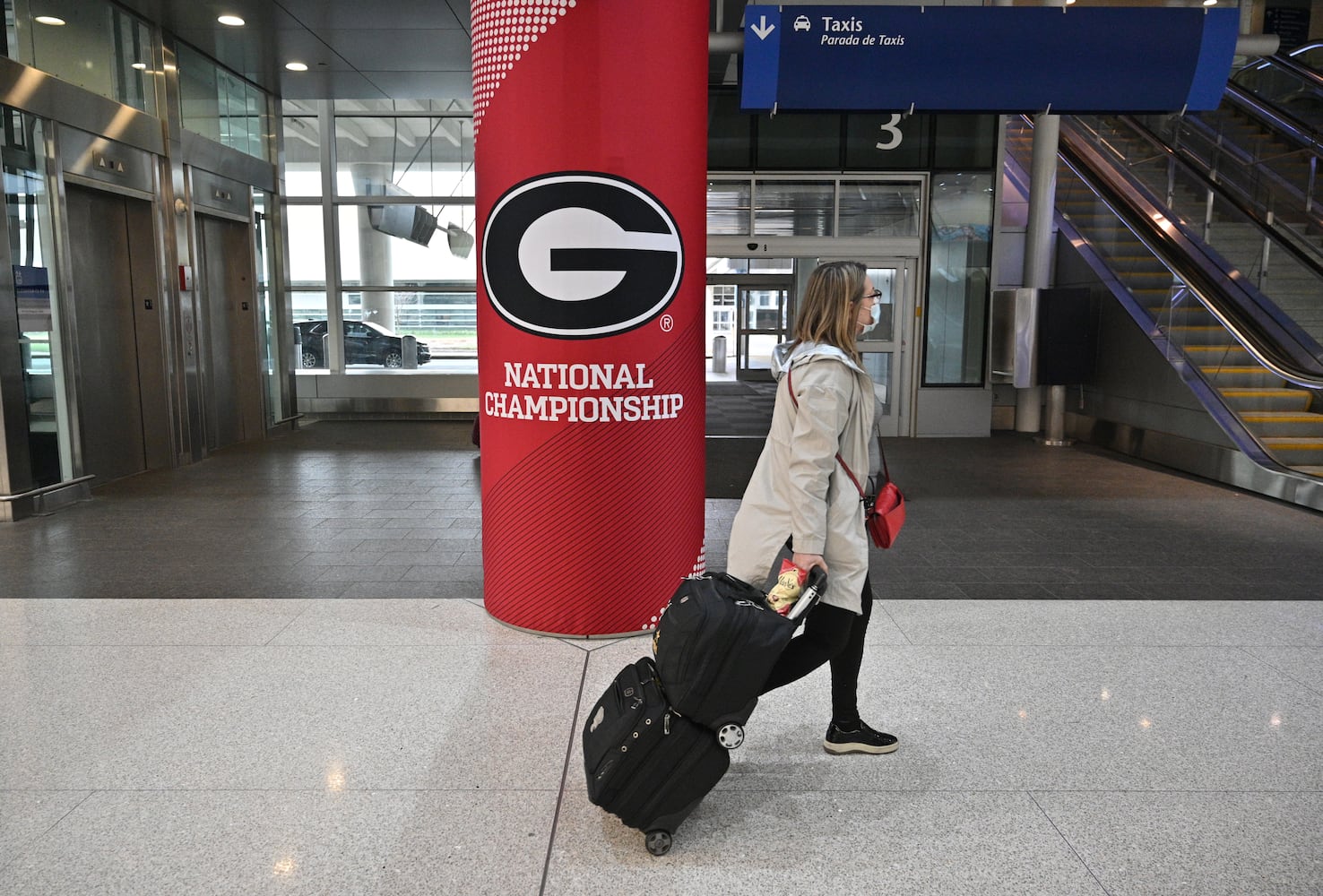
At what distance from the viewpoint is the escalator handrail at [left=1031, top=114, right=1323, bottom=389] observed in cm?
875

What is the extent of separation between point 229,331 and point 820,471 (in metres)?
10.2

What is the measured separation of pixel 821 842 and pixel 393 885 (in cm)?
119

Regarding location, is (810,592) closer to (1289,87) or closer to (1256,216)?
(1256,216)

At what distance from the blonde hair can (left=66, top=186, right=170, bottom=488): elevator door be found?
7.25 meters

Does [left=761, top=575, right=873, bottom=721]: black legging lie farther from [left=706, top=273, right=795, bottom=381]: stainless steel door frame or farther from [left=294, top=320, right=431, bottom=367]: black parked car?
[left=706, top=273, right=795, bottom=381]: stainless steel door frame

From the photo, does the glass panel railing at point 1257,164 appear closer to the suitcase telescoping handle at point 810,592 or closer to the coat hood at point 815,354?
the coat hood at point 815,354

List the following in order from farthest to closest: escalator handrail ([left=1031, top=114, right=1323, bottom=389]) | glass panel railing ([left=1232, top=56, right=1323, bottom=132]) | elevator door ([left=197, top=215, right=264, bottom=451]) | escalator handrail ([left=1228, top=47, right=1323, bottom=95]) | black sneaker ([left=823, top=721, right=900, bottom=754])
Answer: escalator handrail ([left=1228, top=47, right=1323, bottom=95]), glass panel railing ([left=1232, top=56, right=1323, bottom=132]), elevator door ([left=197, top=215, right=264, bottom=451]), escalator handrail ([left=1031, top=114, right=1323, bottom=389]), black sneaker ([left=823, top=721, right=900, bottom=754])

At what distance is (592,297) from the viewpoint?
3.94 m

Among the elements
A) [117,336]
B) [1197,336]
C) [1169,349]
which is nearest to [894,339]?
[1169,349]

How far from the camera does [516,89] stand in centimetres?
393

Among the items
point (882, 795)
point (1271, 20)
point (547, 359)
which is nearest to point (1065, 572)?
point (882, 795)

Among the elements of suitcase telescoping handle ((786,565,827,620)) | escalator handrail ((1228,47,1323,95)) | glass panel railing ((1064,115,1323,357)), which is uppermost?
escalator handrail ((1228,47,1323,95))

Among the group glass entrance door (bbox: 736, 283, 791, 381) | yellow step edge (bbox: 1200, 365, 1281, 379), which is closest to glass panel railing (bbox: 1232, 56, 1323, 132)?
yellow step edge (bbox: 1200, 365, 1281, 379)

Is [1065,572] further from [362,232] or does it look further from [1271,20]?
[1271,20]
